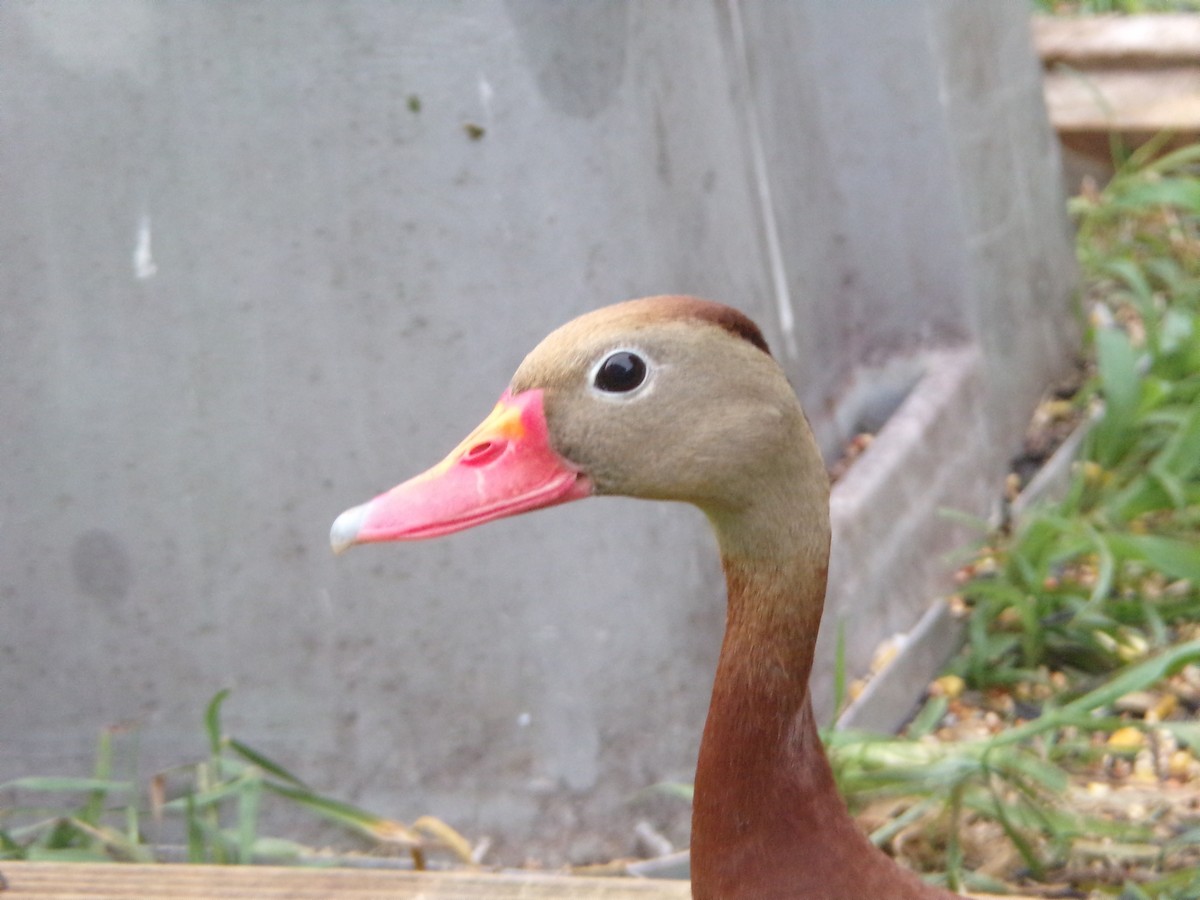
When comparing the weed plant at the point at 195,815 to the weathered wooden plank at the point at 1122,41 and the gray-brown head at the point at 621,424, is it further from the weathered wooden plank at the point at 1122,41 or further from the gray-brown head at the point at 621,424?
the weathered wooden plank at the point at 1122,41

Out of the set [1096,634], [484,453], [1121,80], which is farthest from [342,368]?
[1121,80]

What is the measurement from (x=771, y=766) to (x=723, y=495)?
24 cm

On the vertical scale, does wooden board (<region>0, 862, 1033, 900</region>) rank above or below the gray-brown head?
below

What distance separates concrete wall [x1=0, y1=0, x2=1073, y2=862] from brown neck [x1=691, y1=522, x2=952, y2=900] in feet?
Answer: 2.62

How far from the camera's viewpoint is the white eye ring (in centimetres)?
123

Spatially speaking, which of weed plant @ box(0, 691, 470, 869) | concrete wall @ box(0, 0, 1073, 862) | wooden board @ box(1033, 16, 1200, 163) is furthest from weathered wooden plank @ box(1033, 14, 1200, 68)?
weed plant @ box(0, 691, 470, 869)

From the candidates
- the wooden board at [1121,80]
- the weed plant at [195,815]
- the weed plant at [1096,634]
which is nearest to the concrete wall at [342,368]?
the weed plant at [195,815]

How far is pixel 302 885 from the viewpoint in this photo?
1.70 m

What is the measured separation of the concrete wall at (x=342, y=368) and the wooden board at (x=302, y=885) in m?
0.43

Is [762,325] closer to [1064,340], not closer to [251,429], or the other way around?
[251,429]

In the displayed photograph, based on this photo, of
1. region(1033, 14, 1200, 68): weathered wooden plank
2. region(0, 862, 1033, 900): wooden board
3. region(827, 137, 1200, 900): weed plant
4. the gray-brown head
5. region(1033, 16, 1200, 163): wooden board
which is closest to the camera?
the gray-brown head

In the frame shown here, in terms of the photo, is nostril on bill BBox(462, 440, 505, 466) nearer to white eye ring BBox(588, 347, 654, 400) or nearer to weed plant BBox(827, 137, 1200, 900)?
white eye ring BBox(588, 347, 654, 400)

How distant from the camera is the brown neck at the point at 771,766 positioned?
1.30 metres

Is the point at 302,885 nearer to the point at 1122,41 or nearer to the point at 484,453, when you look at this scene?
the point at 484,453
